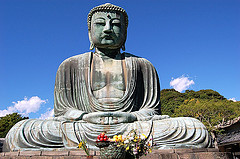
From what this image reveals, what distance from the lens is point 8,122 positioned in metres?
20.4

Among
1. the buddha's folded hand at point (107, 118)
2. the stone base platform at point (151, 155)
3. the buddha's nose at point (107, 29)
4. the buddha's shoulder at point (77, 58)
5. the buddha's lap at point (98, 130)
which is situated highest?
the buddha's nose at point (107, 29)

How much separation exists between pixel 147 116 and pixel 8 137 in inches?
130

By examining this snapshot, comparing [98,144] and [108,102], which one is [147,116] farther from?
[98,144]

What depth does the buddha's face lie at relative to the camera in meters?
7.33

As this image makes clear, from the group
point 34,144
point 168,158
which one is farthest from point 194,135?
point 34,144

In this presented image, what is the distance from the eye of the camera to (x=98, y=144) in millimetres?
3883

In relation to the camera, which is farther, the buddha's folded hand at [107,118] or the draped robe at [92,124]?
the buddha's folded hand at [107,118]

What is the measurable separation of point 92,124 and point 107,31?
9.18ft

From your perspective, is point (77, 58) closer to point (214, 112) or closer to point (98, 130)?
point (98, 130)

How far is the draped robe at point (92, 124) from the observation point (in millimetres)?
5582

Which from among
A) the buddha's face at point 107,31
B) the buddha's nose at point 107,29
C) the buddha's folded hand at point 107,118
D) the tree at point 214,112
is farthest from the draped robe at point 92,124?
the tree at point 214,112

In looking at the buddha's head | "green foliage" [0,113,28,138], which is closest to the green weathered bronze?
the buddha's head

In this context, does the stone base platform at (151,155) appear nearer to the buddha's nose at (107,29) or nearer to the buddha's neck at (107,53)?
the buddha's neck at (107,53)

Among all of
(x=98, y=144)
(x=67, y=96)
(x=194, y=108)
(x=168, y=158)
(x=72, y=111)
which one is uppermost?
(x=194, y=108)
